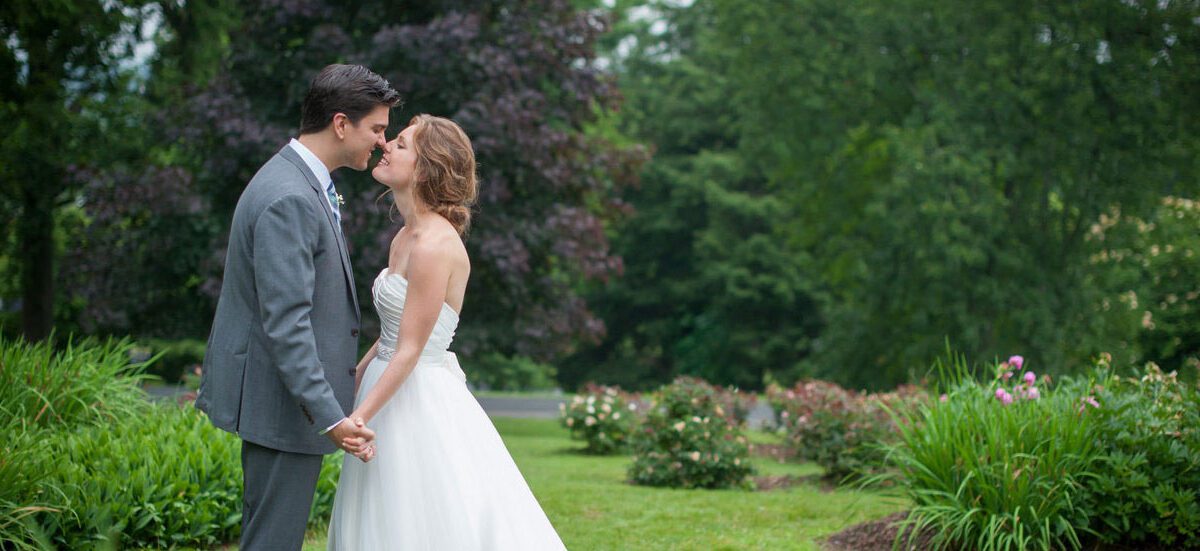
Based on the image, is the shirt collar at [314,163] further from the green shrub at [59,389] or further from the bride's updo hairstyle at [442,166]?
the green shrub at [59,389]

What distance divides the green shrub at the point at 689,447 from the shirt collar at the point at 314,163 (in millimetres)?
6560

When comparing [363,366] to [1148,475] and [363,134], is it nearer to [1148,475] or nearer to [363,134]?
[363,134]

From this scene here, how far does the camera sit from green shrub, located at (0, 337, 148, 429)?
6.07 m

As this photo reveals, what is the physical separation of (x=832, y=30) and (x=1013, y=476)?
16.9 metres

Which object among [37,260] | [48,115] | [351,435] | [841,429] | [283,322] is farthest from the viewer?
[37,260]

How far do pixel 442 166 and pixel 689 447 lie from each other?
21.4 feet

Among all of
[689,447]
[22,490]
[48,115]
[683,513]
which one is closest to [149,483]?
[22,490]

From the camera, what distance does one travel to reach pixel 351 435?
334 cm

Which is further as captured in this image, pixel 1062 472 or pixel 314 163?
pixel 1062 472

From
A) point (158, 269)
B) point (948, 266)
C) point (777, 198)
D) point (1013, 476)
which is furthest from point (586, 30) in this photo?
point (777, 198)

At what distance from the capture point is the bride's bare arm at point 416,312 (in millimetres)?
3607

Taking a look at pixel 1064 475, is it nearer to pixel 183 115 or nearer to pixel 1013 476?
pixel 1013 476

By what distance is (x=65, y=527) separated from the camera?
520 centimetres

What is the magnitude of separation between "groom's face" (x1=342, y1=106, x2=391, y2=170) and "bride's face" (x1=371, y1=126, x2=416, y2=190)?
163 millimetres
